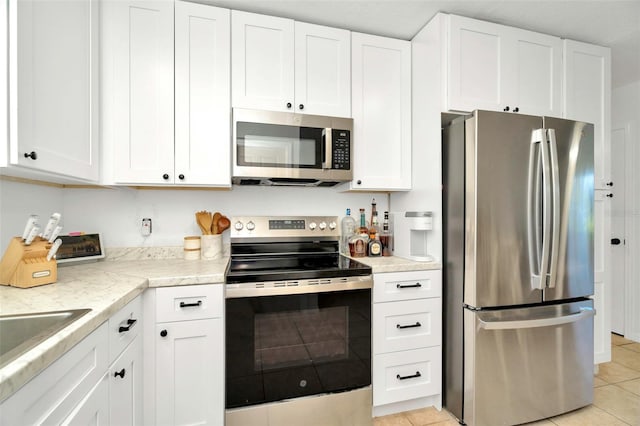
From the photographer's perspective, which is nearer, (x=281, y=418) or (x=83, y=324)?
(x=83, y=324)

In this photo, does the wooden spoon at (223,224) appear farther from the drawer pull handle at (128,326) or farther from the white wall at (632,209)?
the white wall at (632,209)

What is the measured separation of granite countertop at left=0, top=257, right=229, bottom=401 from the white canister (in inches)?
2.1

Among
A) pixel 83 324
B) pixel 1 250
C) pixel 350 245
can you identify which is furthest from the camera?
pixel 350 245

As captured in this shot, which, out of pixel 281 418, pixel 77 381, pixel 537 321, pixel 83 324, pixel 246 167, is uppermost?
pixel 246 167

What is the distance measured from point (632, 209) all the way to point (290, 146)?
338 cm

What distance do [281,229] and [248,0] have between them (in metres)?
1.41

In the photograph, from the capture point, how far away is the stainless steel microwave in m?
1.71

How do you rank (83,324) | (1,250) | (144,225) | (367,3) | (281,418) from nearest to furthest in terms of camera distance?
(83,324) → (1,250) → (281,418) → (367,3) → (144,225)

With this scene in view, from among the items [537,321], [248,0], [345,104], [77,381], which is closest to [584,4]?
[345,104]

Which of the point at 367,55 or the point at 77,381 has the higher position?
the point at 367,55

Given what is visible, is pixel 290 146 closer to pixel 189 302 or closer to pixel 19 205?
pixel 189 302

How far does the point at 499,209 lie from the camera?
1593 mm

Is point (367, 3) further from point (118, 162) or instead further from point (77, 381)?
point (77, 381)

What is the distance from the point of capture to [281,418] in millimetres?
1480
